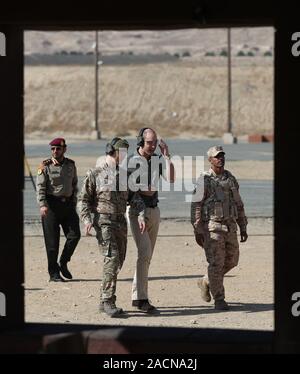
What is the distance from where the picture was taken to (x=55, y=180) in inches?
537

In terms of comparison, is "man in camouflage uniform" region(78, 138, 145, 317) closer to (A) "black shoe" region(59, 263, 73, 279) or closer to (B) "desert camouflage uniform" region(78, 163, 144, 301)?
(B) "desert camouflage uniform" region(78, 163, 144, 301)

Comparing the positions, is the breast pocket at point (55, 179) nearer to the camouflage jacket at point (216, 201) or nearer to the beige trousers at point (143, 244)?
the beige trousers at point (143, 244)

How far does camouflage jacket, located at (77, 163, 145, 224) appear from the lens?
36.0 ft

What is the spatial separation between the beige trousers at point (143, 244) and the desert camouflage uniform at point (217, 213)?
1.43ft

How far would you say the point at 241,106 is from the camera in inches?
3647

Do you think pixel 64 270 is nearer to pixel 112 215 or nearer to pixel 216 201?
pixel 216 201

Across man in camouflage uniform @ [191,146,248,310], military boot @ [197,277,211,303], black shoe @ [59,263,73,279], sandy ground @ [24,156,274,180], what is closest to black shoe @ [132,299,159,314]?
man in camouflage uniform @ [191,146,248,310]

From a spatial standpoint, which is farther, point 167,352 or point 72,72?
point 72,72

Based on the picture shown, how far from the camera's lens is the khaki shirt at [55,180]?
44.5ft

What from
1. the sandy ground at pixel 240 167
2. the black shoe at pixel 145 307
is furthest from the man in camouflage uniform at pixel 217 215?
the sandy ground at pixel 240 167

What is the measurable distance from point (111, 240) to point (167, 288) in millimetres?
2727

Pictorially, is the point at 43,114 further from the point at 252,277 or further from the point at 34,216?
the point at 252,277
